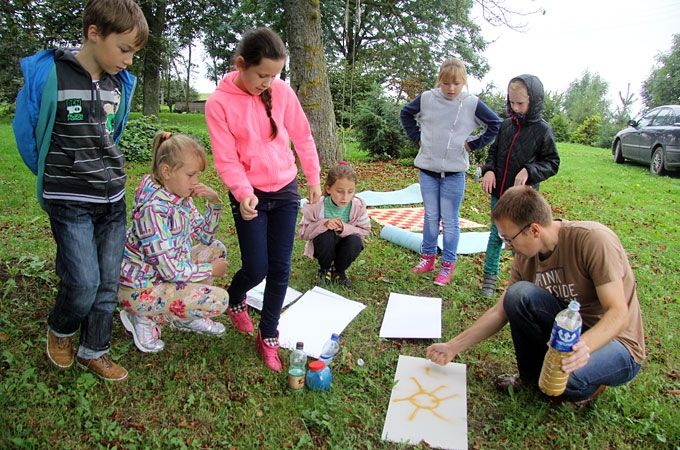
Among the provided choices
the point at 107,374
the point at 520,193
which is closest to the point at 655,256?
the point at 520,193

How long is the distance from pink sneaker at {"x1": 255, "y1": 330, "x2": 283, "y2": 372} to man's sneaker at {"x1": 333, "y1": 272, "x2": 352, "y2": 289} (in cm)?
108

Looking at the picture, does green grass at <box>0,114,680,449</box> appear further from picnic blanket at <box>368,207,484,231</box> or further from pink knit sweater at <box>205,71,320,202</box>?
picnic blanket at <box>368,207,484,231</box>

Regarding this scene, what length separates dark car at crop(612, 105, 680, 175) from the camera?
921 cm

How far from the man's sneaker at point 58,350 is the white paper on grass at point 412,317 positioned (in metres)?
1.64

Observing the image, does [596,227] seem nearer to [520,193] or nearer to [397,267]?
[520,193]

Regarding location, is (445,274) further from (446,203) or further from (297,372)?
(297,372)

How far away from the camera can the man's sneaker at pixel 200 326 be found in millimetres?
2656

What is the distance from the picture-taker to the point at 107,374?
2.23 meters

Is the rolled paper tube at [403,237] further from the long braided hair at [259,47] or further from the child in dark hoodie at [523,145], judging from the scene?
the long braided hair at [259,47]

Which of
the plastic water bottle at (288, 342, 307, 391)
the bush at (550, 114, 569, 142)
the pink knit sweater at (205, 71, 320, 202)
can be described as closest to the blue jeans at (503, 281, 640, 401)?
the plastic water bottle at (288, 342, 307, 391)

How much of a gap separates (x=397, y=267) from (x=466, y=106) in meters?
1.38

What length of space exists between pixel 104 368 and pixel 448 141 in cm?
261

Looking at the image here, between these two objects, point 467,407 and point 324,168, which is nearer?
point 467,407

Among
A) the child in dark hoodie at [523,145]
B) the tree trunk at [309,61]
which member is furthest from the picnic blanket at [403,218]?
the tree trunk at [309,61]
